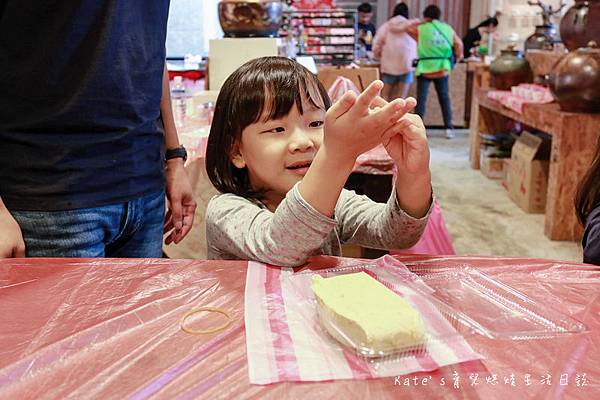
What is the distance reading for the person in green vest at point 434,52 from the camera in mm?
6559

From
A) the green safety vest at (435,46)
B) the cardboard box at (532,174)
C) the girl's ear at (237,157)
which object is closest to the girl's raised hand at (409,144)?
the girl's ear at (237,157)

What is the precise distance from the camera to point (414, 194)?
101cm

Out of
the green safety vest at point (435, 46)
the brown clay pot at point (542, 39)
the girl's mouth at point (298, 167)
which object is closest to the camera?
the girl's mouth at point (298, 167)

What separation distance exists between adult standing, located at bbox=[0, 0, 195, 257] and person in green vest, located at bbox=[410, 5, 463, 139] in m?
5.83

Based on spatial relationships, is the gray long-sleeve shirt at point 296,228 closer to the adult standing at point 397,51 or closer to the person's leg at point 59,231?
the person's leg at point 59,231

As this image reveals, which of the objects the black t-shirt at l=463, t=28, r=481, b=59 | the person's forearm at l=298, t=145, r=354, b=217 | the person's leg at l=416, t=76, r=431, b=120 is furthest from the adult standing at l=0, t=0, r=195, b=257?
the black t-shirt at l=463, t=28, r=481, b=59

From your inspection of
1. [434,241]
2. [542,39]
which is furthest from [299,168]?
[542,39]

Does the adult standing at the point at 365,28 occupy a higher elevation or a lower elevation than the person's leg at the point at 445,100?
higher

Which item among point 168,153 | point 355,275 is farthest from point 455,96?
point 355,275

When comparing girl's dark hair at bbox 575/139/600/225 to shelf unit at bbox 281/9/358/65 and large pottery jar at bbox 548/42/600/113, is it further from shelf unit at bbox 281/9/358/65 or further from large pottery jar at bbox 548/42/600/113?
shelf unit at bbox 281/9/358/65

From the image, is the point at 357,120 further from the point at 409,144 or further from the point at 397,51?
the point at 397,51

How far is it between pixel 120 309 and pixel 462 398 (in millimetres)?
396

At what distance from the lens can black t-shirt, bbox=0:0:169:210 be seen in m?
1.01

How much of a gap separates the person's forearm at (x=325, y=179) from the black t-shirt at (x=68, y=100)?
0.41m
